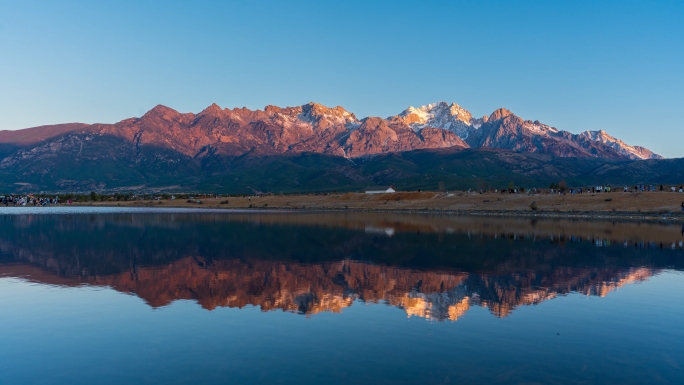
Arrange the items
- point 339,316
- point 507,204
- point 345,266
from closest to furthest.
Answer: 1. point 339,316
2. point 345,266
3. point 507,204

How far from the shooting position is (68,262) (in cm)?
3994

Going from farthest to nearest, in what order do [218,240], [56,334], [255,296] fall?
[218,240], [255,296], [56,334]

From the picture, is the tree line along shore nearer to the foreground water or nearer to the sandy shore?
the sandy shore

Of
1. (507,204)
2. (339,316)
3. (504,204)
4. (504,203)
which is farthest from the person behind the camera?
(504,203)

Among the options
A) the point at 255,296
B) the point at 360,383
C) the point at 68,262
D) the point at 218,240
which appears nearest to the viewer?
the point at 360,383

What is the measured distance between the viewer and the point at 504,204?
424ft

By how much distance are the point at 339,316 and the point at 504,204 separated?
114023 millimetres

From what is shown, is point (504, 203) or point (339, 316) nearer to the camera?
point (339, 316)

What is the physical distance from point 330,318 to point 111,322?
31.9ft

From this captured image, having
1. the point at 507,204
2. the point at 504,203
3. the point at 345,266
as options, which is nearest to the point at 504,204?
the point at 507,204

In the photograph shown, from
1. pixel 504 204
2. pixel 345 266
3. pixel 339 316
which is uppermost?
pixel 504 204

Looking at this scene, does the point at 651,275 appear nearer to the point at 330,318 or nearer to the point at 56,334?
the point at 330,318

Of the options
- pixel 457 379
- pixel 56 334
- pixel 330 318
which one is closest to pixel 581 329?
pixel 457 379

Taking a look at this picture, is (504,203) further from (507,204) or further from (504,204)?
(507,204)
